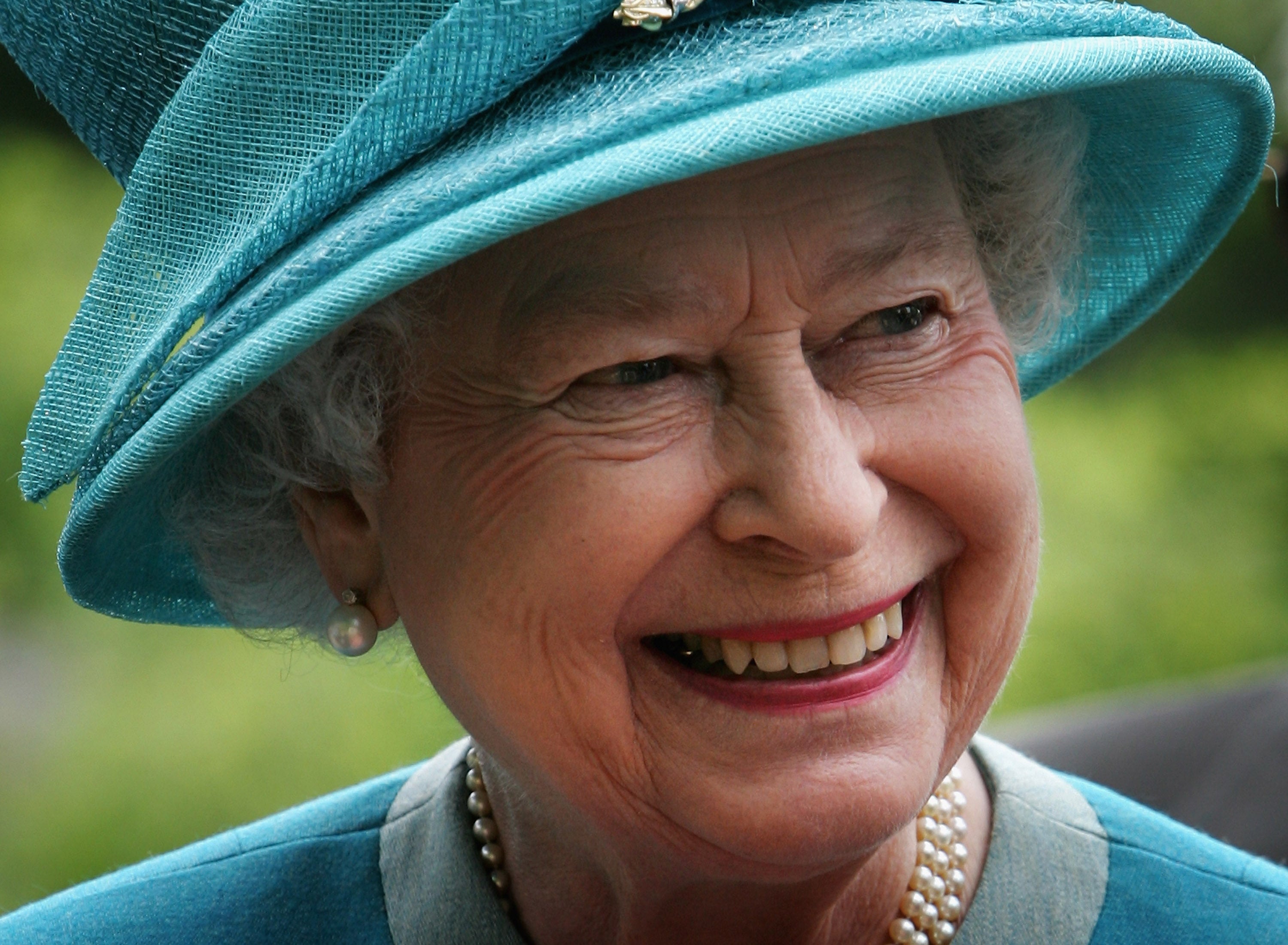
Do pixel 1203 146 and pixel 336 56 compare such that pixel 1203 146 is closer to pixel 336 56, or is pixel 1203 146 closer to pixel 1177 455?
pixel 336 56

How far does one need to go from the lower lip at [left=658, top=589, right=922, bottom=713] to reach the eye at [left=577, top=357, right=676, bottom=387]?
0.32 m

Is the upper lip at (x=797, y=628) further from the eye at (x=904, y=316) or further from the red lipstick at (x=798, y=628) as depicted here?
the eye at (x=904, y=316)

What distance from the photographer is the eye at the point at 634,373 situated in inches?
67.7

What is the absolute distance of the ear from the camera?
6.45 ft

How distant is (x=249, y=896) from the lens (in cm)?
229

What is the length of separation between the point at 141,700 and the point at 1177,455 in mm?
5782

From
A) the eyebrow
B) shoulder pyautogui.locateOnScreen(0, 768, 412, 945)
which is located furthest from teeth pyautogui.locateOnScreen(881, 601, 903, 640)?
shoulder pyautogui.locateOnScreen(0, 768, 412, 945)

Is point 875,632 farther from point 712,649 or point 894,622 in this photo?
point 712,649

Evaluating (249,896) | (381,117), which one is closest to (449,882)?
(249,896)

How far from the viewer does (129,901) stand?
231cm

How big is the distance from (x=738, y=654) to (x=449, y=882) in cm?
65

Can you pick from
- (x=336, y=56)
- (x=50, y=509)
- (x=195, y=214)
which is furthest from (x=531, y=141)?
(x=50, y=509)

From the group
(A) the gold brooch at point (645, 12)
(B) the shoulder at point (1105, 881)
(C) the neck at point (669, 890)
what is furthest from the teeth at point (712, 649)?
(A) the gold brooch at point (645, 12)

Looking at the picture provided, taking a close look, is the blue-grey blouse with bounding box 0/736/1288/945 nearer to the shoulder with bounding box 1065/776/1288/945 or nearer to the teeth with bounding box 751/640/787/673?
the shoulder with bounding box 1065/776/1288/945
